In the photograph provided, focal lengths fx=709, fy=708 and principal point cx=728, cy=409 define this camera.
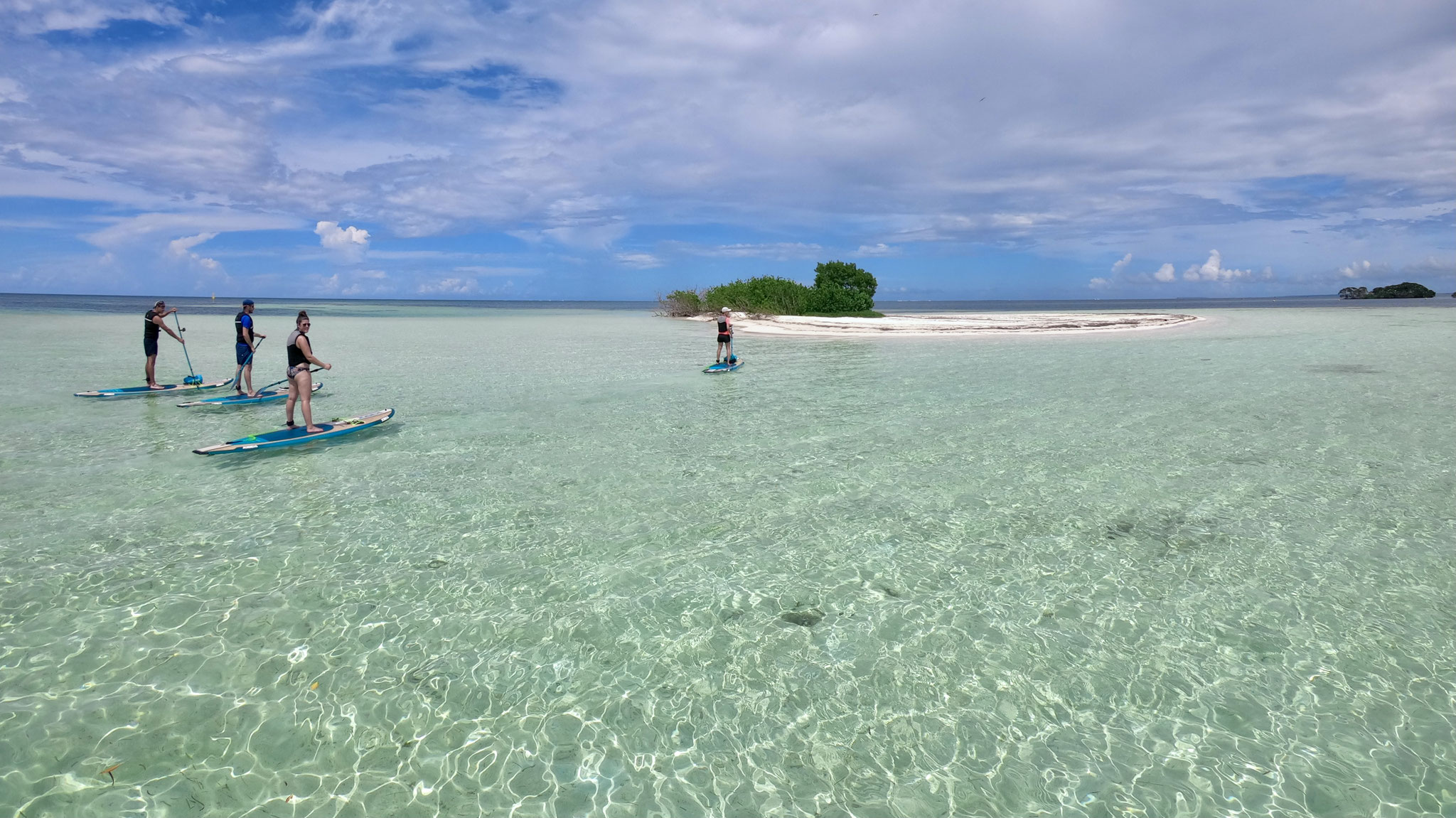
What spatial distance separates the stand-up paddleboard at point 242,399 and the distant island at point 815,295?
4617 cm

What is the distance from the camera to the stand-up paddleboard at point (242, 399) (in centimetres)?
1778

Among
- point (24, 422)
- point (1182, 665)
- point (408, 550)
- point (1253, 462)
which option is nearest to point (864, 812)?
point (1182, 665)

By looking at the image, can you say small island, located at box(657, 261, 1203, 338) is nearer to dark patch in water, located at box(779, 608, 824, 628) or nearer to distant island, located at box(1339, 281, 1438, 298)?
dark patch in water, located at box(779, 608, 824, 628)

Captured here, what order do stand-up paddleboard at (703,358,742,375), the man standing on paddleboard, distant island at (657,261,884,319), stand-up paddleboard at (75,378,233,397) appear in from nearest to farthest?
stand-up paddleboard at (75,378,233,397), the man standing on paddleboard, stand-up paddleboard at (703,358,742,375), distant island at (657,261,884,319)

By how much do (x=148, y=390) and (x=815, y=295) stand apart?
51.9 metres

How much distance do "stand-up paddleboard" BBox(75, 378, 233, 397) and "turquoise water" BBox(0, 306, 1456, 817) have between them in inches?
183

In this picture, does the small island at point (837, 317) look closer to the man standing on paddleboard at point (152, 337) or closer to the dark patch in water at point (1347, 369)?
the dark patch in water at point (1347, 369)

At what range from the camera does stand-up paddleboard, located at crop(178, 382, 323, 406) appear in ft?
58.3

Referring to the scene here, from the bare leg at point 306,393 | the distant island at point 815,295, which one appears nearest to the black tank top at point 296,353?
the bare leg at point 306,393

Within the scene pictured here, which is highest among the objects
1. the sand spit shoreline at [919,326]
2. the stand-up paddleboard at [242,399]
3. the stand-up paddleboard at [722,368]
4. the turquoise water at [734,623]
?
the sand spit shoreline at [919,326]

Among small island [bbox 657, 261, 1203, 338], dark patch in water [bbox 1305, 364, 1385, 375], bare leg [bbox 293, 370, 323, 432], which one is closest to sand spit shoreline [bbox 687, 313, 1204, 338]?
small island [bbox 657, 261, 1203, 338]

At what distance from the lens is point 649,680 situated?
5738 millimetres

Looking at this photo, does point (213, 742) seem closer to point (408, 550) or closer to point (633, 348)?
point (408, 550)

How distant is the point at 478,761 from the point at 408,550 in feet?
13.4
